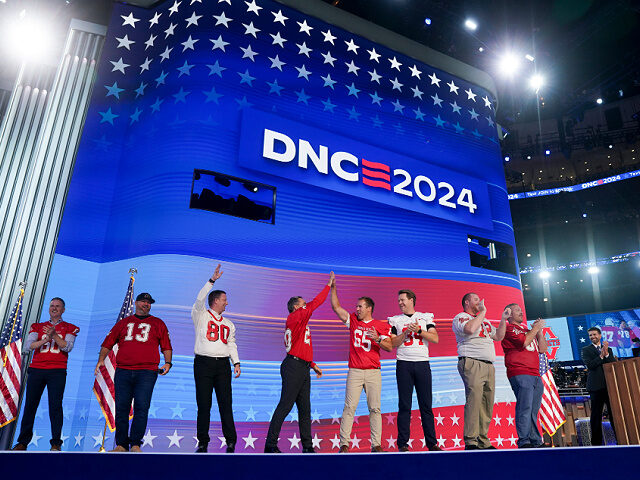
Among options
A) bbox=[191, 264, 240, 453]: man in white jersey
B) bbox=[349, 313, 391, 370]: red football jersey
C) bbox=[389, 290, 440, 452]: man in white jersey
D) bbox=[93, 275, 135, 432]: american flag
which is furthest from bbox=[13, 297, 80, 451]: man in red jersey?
bbox=[389, 290, 440, 452]: man in white jersey

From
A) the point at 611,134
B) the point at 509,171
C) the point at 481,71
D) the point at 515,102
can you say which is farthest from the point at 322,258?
the point at 611,134

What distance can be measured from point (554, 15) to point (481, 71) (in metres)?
2.95

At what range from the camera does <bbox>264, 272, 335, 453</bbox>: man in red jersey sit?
15.4 ft

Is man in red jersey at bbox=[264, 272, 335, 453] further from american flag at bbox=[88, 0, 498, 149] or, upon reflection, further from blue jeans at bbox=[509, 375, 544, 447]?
american flag at bbox=[88, 0, 498, 149]

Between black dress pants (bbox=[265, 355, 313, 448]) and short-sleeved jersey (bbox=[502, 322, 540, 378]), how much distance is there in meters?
2.22

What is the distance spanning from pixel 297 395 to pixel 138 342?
161 cm

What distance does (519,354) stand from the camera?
211 inches

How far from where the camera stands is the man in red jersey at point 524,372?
5164mm

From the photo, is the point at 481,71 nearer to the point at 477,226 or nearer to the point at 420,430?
the point at 477,226

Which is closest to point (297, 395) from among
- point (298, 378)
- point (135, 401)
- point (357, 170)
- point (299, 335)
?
point (298, 378)

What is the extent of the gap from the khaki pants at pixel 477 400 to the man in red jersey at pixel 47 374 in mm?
4060

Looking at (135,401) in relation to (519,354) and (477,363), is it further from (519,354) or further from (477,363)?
(519,354)

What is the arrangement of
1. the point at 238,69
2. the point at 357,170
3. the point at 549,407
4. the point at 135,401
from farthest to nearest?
the point at 549,407 → the point at 357,170 → the point at 238,69 → the point at 135,401

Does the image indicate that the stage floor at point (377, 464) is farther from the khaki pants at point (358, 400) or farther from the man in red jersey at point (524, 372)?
the man in red jersey at point (524, 372)
